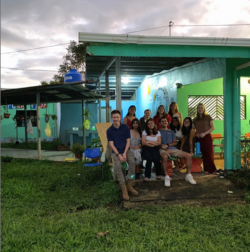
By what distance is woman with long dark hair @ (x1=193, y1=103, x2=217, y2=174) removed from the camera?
5598mm

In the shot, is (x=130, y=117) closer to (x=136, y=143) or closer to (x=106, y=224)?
(x=136, y=143)

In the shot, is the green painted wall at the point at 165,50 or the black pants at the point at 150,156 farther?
the black pants at the point at 150,156

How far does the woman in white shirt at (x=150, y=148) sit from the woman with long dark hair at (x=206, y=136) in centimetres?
103

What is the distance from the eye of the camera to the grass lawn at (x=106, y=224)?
3.01m

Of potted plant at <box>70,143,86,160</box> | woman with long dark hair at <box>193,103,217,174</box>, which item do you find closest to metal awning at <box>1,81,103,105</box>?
potted plant at <box>70,143,86,160</box>

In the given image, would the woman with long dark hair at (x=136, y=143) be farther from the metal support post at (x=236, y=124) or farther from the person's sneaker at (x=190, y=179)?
the metal support post at (x=236, y=124)

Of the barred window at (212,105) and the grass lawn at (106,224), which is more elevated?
the barred window at (212,105)

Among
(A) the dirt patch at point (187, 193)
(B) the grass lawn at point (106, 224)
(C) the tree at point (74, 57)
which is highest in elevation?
(C) the tree at point (74, 57)

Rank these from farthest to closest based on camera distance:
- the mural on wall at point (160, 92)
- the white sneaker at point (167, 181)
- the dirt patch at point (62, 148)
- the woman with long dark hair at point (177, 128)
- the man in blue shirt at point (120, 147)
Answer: the dirt patch at point (62, 148) < the mural on wall at point (160, 92) < the woman with long dark hair at point (177, 128) < the white sneaker at point (167, 181) < the man in blue shirt at point (120, 147)

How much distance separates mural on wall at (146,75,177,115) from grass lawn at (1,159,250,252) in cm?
458

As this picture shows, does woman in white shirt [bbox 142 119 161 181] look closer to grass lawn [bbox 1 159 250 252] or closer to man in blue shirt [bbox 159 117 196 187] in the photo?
man in blue shirt [bbox 159 117 196 187]

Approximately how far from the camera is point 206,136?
220 inches

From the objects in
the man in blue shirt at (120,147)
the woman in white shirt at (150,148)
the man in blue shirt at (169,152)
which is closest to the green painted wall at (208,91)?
the man in blue shirt at (169,152)

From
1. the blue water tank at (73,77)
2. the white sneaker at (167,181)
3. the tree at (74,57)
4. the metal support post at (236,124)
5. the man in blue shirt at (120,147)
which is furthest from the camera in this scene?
the tree at (74,57)
